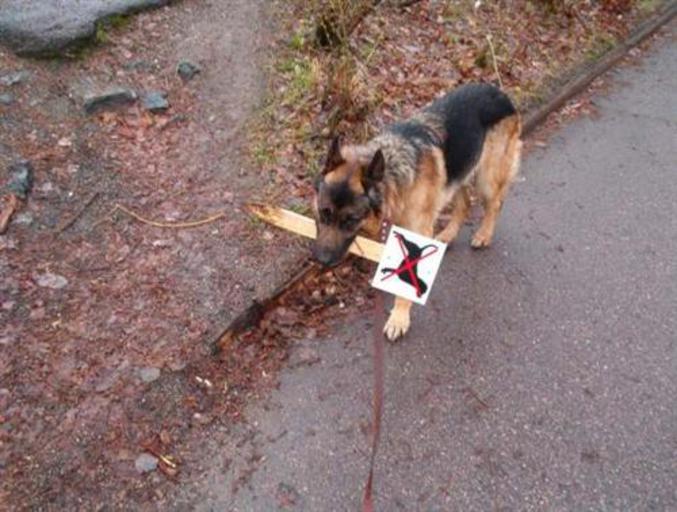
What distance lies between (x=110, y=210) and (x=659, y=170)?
558 centimetres

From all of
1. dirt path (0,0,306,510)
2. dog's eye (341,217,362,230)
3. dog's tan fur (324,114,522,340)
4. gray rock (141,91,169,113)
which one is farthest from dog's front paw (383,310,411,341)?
gray rock (141,91,169,113)

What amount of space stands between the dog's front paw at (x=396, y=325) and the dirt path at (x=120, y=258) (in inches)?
34.5

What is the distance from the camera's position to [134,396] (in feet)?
11.7

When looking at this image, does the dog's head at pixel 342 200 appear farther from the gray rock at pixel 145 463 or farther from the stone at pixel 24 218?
the stone at pixel 24 218

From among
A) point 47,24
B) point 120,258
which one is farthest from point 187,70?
point 120,258

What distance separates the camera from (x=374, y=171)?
342cm

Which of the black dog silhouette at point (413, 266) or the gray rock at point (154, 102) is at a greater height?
the black dog silhouette at point (413, 266)

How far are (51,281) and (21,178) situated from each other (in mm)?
1037

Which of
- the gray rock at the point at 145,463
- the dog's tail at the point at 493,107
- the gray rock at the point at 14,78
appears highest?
the dog's tail at the point at 493,107

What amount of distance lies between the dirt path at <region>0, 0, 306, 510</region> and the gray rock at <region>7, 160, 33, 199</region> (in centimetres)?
9

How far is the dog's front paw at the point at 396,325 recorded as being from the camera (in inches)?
167

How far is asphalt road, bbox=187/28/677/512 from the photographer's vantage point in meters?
3.37

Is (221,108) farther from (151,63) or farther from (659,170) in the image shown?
(659,170)

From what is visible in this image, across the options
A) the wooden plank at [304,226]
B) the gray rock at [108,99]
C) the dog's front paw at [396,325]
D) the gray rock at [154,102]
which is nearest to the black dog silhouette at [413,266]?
the wooden plank at [304,226]
